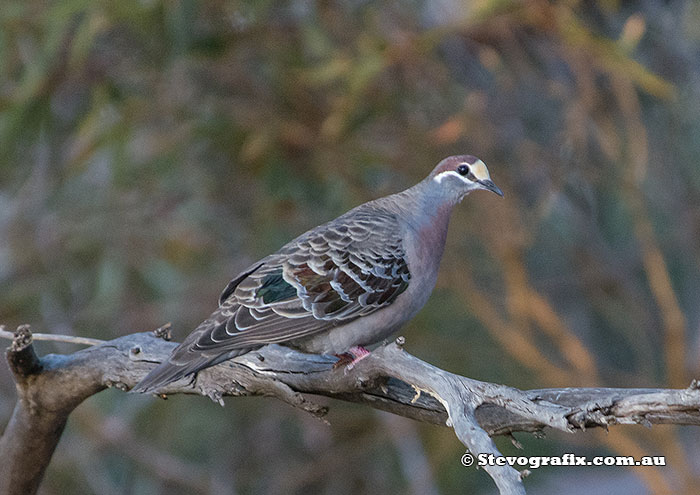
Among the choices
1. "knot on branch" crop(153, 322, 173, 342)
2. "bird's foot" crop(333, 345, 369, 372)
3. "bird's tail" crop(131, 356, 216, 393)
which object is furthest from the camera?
"knot on branch" crop(153, 322, 173, 342)

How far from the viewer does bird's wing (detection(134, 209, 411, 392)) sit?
214cm

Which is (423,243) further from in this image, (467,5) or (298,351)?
(467,5)

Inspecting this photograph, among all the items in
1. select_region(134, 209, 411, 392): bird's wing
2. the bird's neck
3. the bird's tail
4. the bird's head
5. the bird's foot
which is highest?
the bird's head

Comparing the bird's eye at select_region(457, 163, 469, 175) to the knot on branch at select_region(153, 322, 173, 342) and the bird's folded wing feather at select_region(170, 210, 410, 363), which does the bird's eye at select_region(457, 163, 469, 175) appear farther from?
the knot on branch at select_region(153, 322, 173, 342)

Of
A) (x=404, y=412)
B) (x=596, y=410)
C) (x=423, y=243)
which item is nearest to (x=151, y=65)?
(x=423, y=243)

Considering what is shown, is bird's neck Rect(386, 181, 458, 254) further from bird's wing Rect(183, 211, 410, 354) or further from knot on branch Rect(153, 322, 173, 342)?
knot on branch Rect(153, 322, 173, 342)

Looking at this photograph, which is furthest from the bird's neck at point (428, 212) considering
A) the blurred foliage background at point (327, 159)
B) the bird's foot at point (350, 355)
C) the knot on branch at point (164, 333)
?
the blurred foliage background at point (327, 159)

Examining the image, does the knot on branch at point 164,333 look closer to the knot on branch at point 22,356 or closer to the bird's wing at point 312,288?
the bird's wing at point 312,288

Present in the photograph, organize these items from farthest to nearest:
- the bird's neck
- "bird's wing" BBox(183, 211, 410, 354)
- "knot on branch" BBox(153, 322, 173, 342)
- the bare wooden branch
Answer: the bird's neck < "knot on branch" BBox(153, 322, 173, 342) < "bird's wing" BBox(183, 211, 410, 354) < the bare wooden branch

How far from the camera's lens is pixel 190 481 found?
489 cm

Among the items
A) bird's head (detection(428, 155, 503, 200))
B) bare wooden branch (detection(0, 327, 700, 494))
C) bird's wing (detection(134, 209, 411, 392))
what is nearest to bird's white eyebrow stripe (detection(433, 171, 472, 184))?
bird's head (detection(428, 155, 503, 200))

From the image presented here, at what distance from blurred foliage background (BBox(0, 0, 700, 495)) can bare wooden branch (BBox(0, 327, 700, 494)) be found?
2086 millimetres

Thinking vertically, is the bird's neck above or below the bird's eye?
below

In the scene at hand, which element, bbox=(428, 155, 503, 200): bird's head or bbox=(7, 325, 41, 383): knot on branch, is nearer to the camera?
bbox=(7, 325, 41, 383): knot on branch
